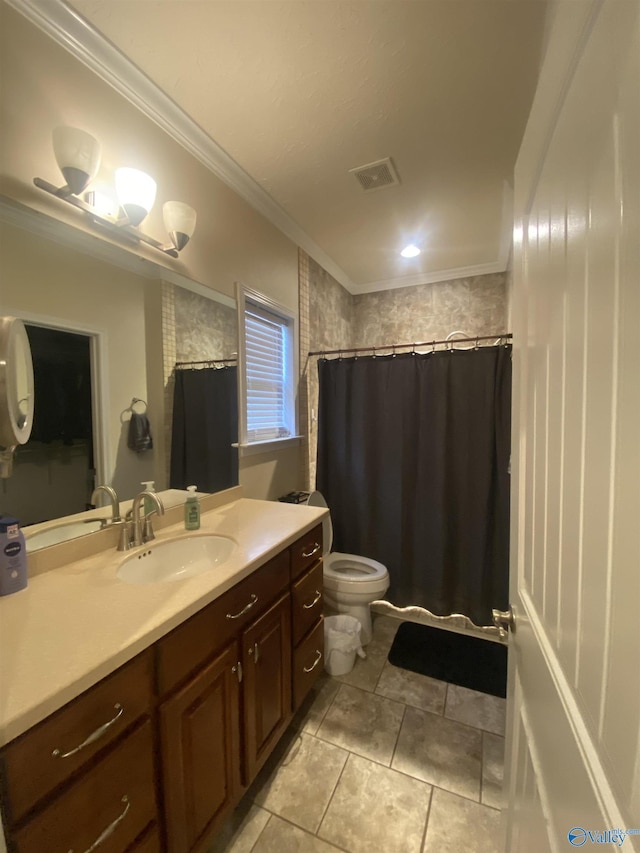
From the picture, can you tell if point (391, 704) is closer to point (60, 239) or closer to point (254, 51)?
point (60, 239)

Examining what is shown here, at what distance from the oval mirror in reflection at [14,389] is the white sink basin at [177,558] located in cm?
49

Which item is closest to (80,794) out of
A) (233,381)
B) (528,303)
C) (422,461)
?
(528,303)

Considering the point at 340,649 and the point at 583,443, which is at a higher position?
the point at 583,443

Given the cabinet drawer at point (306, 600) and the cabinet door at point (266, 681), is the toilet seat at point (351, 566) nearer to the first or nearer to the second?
the cabinet drawer at point (306, 600)

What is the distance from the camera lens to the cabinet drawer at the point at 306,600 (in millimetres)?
1413

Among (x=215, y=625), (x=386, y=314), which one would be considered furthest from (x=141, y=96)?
(x=386, y=314)

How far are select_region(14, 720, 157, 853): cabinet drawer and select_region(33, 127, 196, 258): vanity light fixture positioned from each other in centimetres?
149

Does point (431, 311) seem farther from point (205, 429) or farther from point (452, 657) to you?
point (452, 657)

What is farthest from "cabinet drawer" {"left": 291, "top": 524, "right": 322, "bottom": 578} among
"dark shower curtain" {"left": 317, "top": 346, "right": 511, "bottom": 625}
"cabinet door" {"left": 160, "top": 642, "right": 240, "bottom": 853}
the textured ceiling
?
the textured ceiling

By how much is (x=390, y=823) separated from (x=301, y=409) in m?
2.02

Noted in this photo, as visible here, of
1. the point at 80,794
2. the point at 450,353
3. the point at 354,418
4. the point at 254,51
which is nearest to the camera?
the point at 80,794

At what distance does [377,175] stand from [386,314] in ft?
5.14

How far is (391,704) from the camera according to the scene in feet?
5.39

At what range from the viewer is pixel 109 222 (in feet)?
3.92
